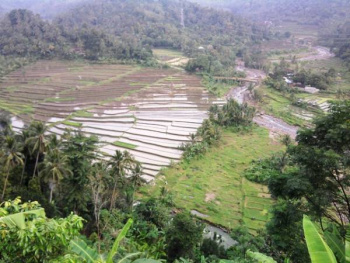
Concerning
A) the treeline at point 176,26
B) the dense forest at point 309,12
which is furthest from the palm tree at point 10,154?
the dense forest at point 309,12

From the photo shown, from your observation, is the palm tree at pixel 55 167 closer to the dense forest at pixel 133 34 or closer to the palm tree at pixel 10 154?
the palm tree at pixel 10 154

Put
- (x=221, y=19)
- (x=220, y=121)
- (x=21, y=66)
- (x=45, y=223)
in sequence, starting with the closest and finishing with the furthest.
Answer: (x=45, y=223) → (x=220, y=121) → (x=21, y=66) → (x=221, y=19)

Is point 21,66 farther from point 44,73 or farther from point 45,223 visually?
point 45,223

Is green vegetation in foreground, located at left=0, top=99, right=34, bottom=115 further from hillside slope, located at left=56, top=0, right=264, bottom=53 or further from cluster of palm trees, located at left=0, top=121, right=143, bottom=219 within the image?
hillside slope, located at left=56, top=0, right=264, bottom=53

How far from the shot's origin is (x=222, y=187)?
19.8 m

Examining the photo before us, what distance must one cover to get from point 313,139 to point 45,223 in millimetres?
9323

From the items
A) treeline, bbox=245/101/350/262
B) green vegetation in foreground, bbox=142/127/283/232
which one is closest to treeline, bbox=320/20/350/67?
green vegetation in foreground, bbox=142/127/283/232

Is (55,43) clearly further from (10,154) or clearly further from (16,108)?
(10,154)

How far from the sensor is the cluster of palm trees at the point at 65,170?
14102mm

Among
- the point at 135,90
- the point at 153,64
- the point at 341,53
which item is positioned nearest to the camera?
the point at 135,90

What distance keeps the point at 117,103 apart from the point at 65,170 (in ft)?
75.8

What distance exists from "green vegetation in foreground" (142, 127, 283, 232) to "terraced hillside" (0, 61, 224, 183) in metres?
2.07

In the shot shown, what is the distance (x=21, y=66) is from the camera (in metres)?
51.6

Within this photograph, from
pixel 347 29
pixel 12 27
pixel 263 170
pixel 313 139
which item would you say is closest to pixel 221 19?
pixel 347 29
